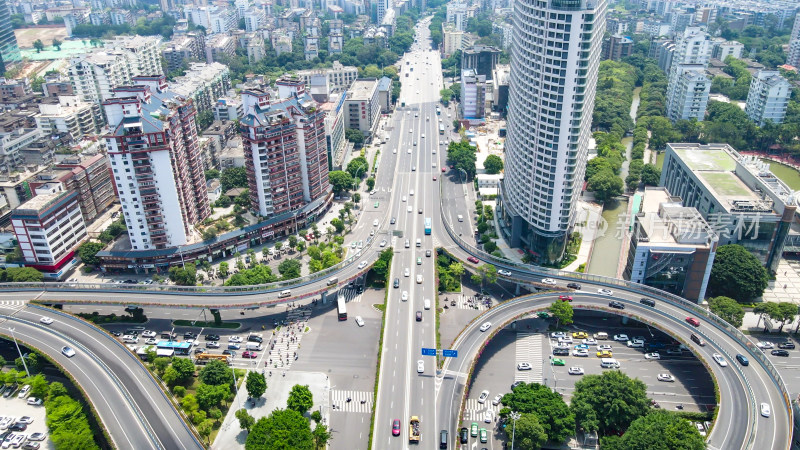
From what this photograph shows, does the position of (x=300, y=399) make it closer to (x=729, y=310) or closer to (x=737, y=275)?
(x=729, y=310)

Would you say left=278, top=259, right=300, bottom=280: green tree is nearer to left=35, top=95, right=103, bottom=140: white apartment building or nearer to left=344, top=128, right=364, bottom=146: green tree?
left=344, top=128, right=364, bottom=146: green tree

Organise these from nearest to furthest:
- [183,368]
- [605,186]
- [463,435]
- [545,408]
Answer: [545,408]
[463,435]
[183,368]
[605,186]

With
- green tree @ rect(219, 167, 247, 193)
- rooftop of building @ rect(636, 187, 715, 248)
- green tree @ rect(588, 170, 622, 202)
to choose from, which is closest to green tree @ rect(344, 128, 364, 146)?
green tree @ rect(219, 167, 247, 193)

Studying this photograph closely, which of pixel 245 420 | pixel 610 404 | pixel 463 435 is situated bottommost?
pixel 463 435

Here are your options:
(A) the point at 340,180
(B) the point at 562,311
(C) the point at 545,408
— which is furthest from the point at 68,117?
(C) the point at 545,408

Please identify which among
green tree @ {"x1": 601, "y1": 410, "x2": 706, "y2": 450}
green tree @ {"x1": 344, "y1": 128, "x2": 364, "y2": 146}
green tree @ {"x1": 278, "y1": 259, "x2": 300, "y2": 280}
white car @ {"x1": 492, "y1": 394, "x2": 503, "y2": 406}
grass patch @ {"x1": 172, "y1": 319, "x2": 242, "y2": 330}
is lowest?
white car @ {"x1": 492, "y1": 394, "x2": 503, "y2": 406}
